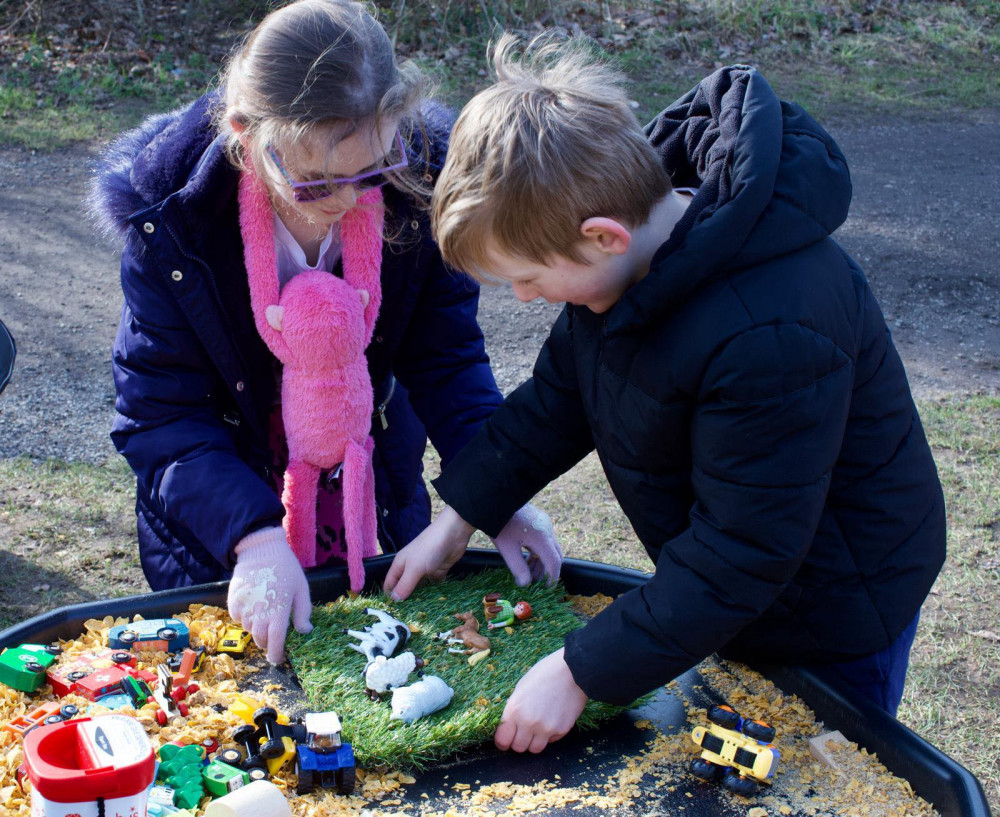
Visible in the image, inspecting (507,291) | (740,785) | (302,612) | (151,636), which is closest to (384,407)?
(302,612)

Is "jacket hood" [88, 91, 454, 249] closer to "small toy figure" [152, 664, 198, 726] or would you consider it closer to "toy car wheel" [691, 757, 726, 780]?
"small toy figure" [152, 664, 198, 726]

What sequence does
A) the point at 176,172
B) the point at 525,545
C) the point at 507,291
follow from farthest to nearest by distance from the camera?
1. the point at 507,291
2. the point at 525,545
3. the point at 176,172

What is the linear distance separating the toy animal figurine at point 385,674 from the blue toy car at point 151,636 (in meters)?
0.29

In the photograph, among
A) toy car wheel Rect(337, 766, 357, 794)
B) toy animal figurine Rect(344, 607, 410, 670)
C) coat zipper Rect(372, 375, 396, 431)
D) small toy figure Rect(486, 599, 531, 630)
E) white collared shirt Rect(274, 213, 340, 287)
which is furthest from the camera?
coat zipper Rect(372, 375, 396, 431)

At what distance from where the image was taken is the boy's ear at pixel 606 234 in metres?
1.15

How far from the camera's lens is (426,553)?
1588mm

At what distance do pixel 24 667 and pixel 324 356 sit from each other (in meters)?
0.61

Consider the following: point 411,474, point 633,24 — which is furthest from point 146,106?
point 411,474

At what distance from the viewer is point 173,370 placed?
1.58 metres

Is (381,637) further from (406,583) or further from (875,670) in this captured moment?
(875,670)

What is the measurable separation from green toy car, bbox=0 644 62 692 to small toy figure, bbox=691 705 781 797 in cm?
86

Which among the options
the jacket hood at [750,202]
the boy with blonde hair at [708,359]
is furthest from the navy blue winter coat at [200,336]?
the jacket hood at [750,202]

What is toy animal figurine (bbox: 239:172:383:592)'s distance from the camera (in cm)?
159

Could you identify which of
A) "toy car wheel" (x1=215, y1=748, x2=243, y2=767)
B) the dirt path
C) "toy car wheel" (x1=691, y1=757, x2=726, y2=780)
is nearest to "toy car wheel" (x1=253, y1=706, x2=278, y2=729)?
"toy car wheel" (x1=215, y1=748, x2=243, y2=767)
